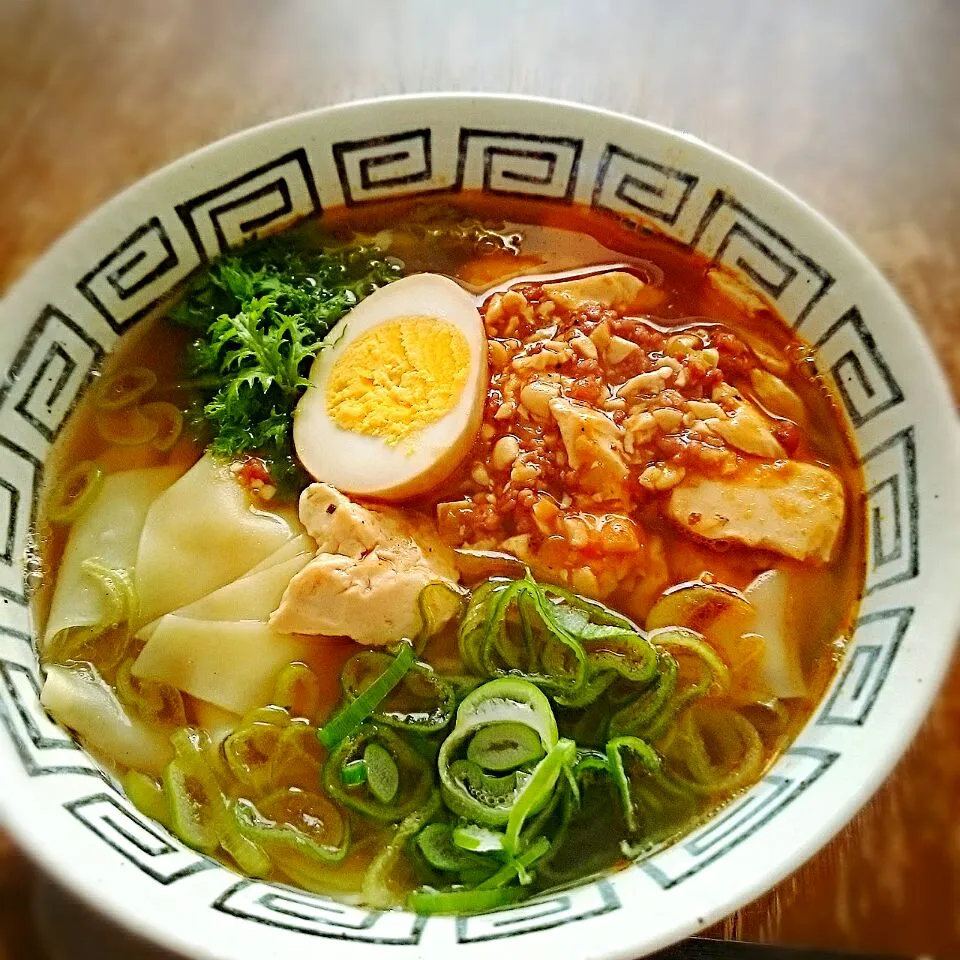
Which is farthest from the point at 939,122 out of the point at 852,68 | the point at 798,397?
the point at 798,397

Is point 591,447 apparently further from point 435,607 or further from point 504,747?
point 504,747

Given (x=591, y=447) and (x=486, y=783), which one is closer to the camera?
(x=486, y=783)

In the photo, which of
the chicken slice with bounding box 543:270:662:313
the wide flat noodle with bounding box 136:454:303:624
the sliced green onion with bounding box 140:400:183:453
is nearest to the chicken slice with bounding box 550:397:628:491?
the chicken slice with bounding box 543:270:662:313

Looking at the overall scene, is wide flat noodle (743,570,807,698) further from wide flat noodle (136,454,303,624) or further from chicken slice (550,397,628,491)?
wide flat noodle (136,454,303,624)

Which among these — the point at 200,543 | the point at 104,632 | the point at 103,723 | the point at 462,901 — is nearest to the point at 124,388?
the point at 200,543

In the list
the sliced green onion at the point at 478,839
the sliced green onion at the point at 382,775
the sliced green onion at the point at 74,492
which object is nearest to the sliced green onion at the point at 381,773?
the sliced green onion at the point at 382,775

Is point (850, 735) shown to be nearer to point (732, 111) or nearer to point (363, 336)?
point (363, 336)
